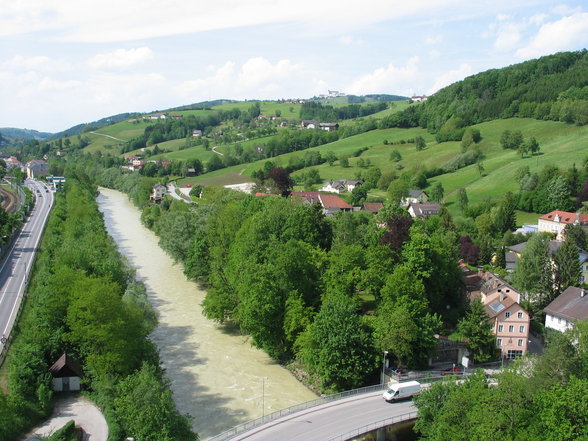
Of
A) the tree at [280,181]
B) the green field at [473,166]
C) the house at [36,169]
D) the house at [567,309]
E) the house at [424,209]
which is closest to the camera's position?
the house at [567,309]

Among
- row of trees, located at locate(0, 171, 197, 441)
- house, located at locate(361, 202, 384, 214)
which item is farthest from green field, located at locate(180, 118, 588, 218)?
row of trees, located at locate(0, 171, 197, 441)

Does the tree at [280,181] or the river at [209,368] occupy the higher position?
the tree at [280,181]

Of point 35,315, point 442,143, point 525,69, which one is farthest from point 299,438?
point 525,69

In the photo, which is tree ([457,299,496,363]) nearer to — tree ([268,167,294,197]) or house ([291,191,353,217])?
house ([291,191,353,217])

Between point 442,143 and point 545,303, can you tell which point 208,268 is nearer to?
point 545,303

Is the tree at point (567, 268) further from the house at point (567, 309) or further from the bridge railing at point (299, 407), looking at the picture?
the bridge railing at point (299, 407)

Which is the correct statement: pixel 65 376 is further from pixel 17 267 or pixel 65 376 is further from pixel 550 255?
pixel 550 255

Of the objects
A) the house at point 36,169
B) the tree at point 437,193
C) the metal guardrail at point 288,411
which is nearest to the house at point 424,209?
the tree at point 437,193
